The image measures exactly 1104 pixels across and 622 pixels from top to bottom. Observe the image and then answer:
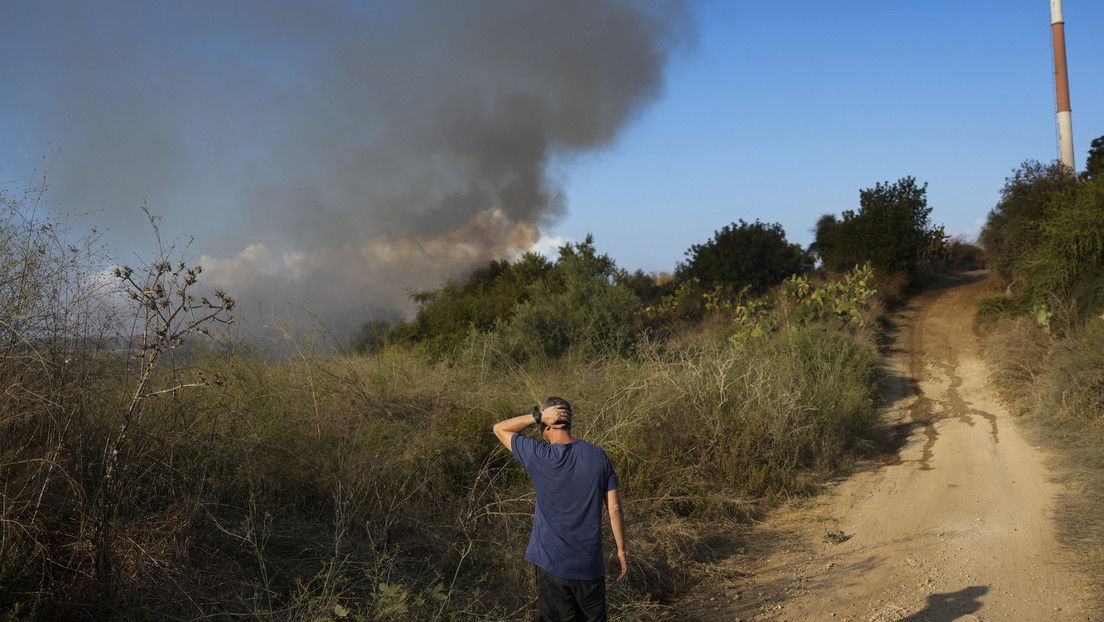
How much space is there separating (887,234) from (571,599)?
22.9m

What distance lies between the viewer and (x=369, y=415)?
7742 mm

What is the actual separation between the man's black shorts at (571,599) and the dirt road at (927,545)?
1.93 metres

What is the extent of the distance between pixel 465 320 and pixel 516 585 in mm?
13001

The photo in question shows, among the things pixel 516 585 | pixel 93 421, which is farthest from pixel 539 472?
pixel 93 421

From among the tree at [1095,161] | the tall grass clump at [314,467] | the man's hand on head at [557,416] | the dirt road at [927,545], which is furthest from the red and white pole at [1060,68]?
the man's hand on head at [557,416]

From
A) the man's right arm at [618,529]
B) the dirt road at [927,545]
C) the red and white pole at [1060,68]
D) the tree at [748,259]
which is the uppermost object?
the red and white pole at [1060,68]

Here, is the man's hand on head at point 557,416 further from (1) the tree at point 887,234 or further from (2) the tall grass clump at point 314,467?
(1) the tree at point 887,234

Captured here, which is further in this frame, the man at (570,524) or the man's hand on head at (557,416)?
the man's hand on head at (557,416)

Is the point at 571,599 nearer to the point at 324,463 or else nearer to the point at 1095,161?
the point at 324,463

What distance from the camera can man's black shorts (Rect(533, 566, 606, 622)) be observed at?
379 cm

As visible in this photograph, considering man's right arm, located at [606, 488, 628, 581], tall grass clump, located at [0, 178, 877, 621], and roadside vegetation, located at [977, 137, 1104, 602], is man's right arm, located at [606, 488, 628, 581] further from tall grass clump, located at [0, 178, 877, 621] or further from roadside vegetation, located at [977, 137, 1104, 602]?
roadside vegetation, located at [977, 137, 1104, 602]

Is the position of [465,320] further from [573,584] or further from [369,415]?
[573,584]

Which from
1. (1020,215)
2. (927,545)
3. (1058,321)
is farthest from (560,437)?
(1020,215)

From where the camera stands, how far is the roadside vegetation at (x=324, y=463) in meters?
4.30
